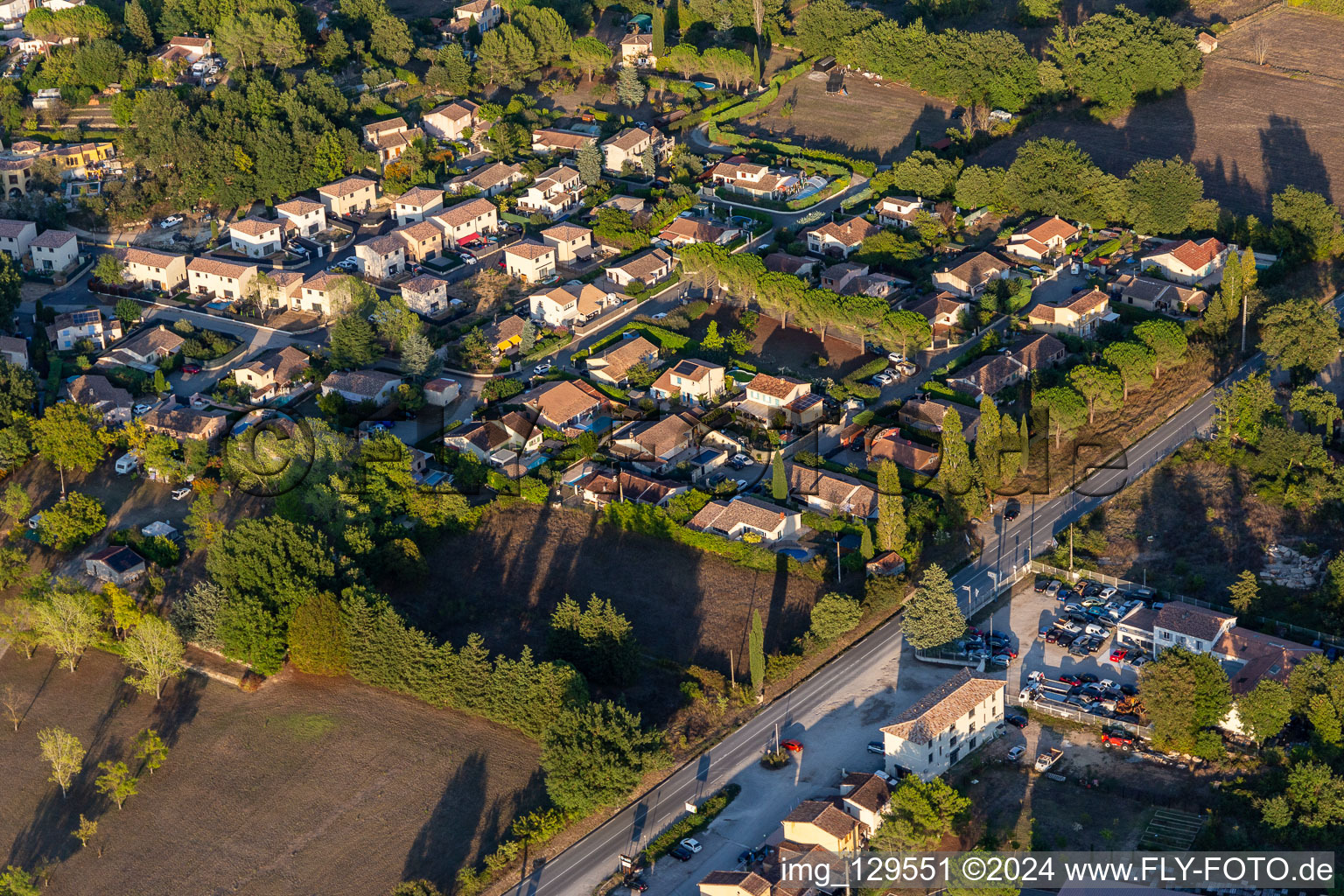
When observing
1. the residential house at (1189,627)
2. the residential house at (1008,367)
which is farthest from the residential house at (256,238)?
the residential house at (1189,627)

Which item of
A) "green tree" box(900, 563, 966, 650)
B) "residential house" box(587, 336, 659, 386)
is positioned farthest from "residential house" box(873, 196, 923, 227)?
"green tree" box(900, 563, 966, 650)

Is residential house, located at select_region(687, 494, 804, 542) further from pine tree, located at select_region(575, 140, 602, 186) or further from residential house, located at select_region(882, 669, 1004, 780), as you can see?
pine tree, located at select_region(575, 140, 602, 186)

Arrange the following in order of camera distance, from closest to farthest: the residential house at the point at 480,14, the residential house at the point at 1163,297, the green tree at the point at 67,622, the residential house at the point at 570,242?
the green tree at the point at 67,622, the residential house at the point at 1163,297, the residential house at the point at 570,242, the residential house at the point at 480,14

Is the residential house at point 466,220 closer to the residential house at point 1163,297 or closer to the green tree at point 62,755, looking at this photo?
the residential house at point 1163,297

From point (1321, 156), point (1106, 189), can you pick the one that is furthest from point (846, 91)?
point (1321, 156)

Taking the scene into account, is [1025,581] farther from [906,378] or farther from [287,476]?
[287,476]
